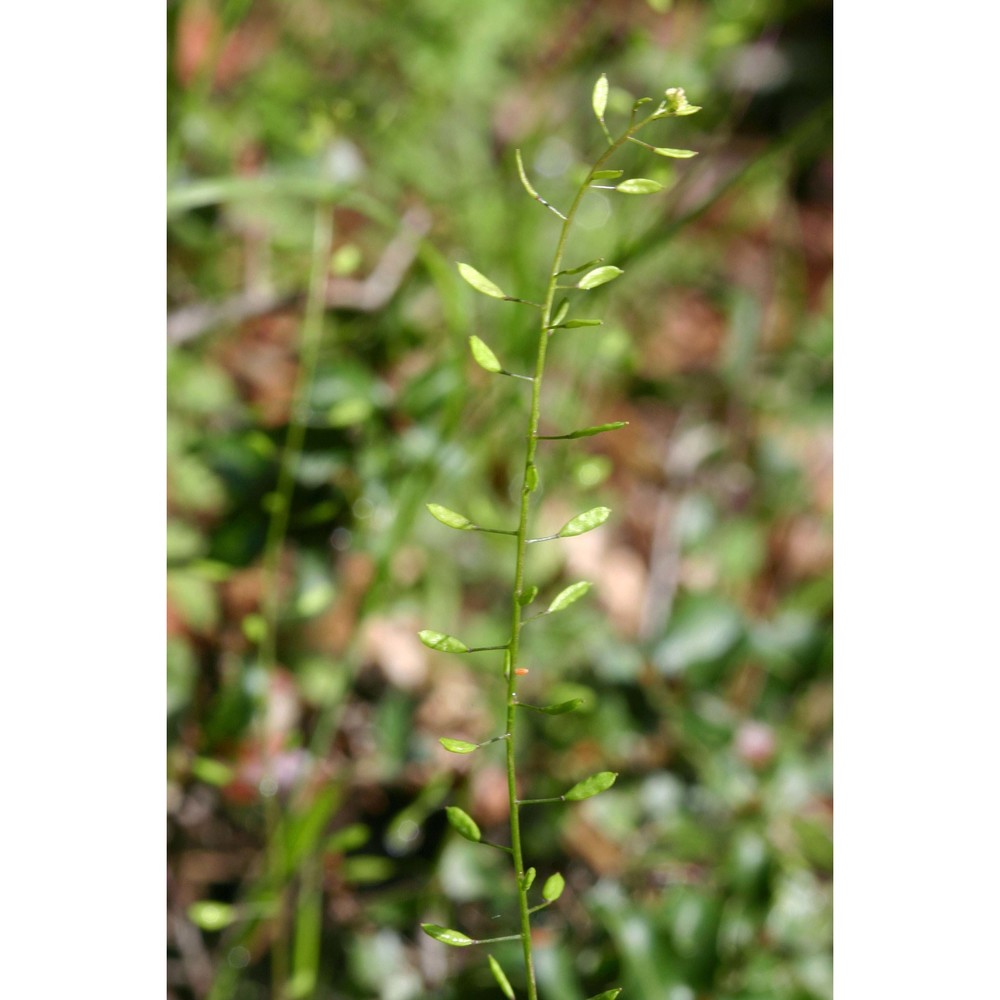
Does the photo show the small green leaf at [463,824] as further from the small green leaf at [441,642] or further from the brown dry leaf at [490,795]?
the brown dry leaf at [490,795]

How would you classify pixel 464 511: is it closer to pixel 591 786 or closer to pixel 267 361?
pixel 267 361

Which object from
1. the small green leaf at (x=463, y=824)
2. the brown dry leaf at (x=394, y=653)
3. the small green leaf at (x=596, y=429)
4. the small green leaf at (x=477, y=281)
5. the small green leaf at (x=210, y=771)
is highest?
the small green leaf at (x=477, y=281)

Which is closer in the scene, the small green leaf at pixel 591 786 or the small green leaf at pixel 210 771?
the small green leaf at pixel 591 786

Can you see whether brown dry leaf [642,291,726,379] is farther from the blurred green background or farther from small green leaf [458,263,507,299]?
small green leaf [458,263,507,299]

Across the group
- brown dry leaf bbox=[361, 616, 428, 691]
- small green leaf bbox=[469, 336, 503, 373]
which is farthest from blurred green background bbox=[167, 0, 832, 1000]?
small green leaf bbox=[469, 336, 503, 373]

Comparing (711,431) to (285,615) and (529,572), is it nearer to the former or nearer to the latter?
(529,572)

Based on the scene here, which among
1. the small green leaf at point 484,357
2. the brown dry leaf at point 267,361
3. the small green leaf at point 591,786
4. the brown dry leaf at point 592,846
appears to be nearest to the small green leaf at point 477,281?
the small green leaf at point 484,357
